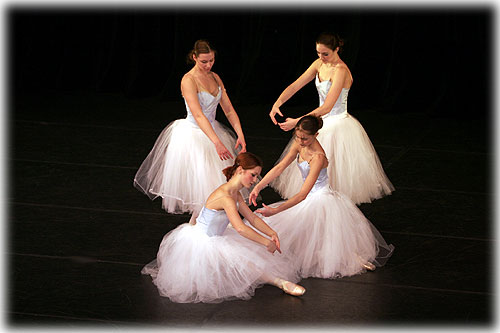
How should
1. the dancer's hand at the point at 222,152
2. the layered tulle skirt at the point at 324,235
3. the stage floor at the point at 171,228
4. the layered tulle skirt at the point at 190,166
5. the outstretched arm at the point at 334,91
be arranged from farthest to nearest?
the layered tulle skirt at the point at 190,166
the outstretched arm at the point at 334,91
the dancer's hand at the point at 222,152
the layered tulle skirt at the point at 324,235
the stage floor at the point at 171,228

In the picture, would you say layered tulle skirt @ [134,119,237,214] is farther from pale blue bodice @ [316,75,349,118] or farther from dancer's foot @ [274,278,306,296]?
dancer's foot @ [274,278,306,296]

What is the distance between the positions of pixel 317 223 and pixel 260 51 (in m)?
4.44

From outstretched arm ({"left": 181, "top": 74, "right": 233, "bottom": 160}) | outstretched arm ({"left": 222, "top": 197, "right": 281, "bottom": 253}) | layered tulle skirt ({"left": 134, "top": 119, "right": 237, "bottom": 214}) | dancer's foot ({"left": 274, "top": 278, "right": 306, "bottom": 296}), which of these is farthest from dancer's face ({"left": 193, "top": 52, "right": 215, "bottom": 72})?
dancer's foot ({"left": 274, "top": 278, "right": 306, "bottom": 296})

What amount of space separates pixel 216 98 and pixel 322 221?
1002 millimetres

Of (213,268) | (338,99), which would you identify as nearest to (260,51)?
(338,99)

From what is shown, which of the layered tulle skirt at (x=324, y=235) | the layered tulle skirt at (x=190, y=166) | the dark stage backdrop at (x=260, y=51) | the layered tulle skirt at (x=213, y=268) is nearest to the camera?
the layered tulle skirt at (x=213, y=268)

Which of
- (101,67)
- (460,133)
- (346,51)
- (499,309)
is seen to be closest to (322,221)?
(499,309)

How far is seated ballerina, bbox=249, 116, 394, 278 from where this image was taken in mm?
4164

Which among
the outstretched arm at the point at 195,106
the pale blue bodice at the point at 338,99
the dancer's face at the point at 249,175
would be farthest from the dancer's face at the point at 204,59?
the dancer's face at the point at 249,175

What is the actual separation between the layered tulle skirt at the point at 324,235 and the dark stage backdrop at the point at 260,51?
3.91m

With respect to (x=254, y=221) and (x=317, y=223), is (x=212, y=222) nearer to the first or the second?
(x=254, y=221)

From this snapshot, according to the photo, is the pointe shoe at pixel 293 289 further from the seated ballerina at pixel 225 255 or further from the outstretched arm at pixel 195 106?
the outstretched arm at pixel 195 106

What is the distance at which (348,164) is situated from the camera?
4996mm

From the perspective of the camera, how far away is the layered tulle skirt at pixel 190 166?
A: 191 inches
